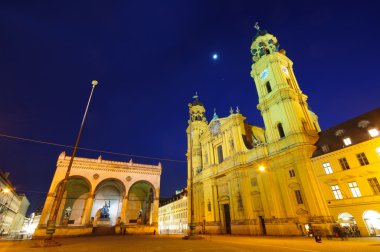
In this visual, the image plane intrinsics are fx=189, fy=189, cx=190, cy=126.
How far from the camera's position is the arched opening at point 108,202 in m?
35.3

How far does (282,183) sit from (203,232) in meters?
18.1

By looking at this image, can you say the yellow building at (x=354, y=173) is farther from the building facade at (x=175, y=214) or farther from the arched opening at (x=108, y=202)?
the building facade at (x=175, y=214)

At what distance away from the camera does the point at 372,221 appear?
54.6 ft

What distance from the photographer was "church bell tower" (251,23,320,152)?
24562mm

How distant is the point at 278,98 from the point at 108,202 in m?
37.1

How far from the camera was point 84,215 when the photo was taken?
32.1 m

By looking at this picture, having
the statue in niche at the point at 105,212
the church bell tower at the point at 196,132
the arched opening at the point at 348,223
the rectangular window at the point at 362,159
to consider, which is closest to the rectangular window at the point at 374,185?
the rectangular window at the point at 362,159

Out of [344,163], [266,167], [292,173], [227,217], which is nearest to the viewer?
[344,163]

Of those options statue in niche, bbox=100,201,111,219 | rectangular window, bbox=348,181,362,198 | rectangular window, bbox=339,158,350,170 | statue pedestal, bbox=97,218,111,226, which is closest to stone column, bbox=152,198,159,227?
statue pedestal, bbox=97,218,111,226

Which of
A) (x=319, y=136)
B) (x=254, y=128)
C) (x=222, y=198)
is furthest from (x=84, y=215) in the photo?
(x=319, y=136)

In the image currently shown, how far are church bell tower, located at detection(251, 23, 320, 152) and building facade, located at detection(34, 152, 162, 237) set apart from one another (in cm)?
2434

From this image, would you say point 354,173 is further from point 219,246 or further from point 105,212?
point 105,212

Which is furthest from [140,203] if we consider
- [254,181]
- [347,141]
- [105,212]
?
[347,141]

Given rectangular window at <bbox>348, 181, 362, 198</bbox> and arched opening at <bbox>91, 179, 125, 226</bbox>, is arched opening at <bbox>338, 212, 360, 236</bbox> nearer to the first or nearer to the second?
rectangular window at <bbox>348, 181, 362, 198</bbox>
